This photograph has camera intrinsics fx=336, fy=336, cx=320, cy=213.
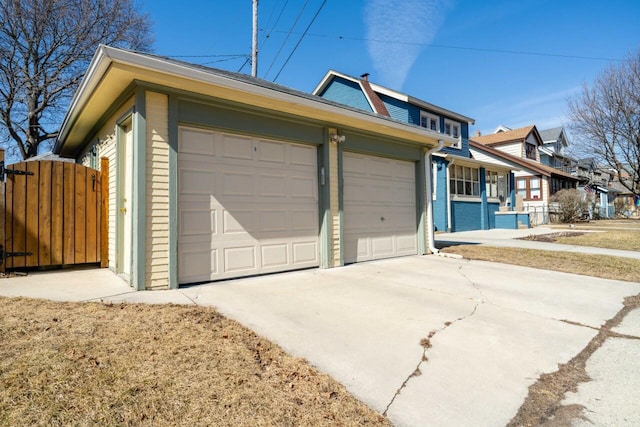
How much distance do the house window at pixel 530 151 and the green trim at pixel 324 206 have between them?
26437 mm

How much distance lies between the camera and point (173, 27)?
13.2 metres

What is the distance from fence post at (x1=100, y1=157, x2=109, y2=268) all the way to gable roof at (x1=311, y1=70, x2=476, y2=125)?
12.5 meters

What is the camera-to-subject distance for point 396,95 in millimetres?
16141

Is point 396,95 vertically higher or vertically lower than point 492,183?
higher

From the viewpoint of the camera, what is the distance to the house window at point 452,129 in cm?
1792

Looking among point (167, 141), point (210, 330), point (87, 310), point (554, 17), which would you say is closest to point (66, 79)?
point (167, 141)

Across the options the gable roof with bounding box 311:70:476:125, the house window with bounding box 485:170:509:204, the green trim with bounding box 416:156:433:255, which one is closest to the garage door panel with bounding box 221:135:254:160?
the green trim with bounding box 416:156:433:255

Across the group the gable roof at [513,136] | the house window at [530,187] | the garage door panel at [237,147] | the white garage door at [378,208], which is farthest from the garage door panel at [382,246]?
the gable roof at [513,136]

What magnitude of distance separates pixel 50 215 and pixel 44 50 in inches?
547

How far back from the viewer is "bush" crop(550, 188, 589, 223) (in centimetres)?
2053

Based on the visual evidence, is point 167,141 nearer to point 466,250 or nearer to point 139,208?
point 139,208

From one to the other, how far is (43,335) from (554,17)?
14.8m

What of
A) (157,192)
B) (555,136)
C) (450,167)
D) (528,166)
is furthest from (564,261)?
(555,136)

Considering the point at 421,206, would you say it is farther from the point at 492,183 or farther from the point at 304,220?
the point at 492,183
